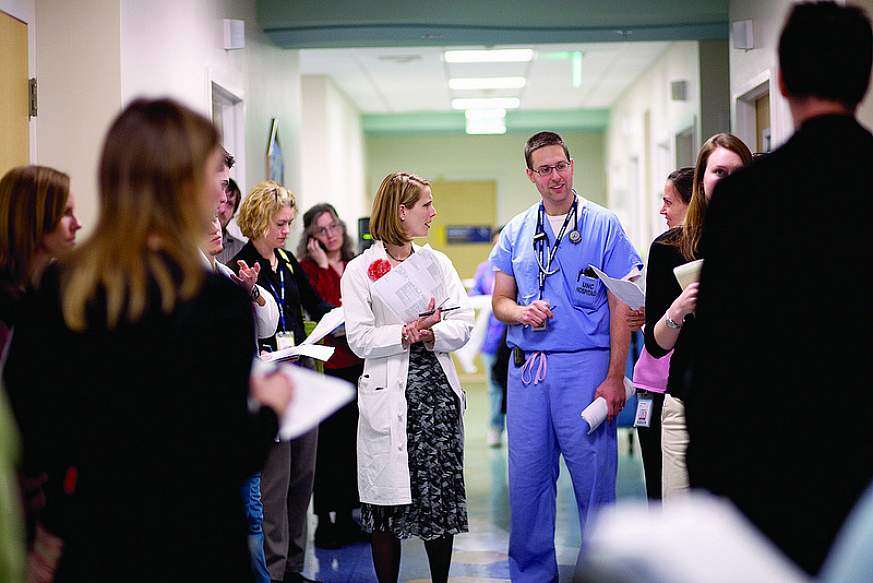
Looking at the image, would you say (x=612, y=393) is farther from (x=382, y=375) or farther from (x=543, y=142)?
(x=543, y=142)

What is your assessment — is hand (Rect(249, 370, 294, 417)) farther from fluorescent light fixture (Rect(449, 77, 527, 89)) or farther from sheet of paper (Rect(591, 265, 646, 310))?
fluorescent light fixture (Rect(449, 77, 527, 89))

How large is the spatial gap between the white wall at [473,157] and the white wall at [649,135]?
1.35 m

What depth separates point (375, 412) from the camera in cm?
360

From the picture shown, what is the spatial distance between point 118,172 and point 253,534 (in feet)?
6.93

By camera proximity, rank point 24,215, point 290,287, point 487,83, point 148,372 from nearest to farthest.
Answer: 1. point 148,372
2. point 24,215
3. point 290,287
4. point 487,83

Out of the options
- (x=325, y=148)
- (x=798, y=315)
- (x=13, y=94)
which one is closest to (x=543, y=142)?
(x=13, y=94)

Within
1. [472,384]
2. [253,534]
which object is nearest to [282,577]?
[253,534]

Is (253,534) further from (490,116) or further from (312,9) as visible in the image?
(490,116)

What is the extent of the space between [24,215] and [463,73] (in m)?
8.41

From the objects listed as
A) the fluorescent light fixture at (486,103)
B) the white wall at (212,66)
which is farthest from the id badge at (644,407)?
the fluorescent light fixture at (486,103)

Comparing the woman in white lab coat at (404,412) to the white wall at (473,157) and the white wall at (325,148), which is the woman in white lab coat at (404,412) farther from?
the white wall at (473,157)

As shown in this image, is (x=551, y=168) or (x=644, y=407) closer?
(x=644, y=407)

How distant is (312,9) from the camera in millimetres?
6129

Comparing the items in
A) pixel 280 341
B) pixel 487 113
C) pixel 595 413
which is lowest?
pixel 595 413
